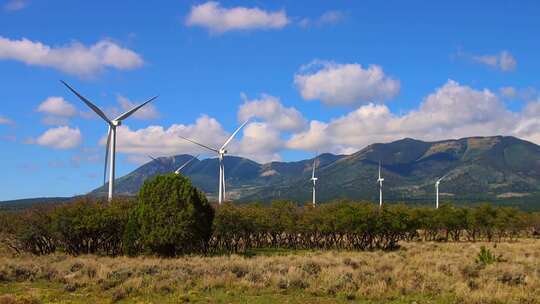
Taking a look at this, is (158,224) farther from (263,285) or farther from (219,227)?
(263,285)

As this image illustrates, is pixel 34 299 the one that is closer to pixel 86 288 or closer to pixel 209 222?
pixel 86 288

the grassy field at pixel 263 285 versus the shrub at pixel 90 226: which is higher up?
the shrub at pixel 90 226

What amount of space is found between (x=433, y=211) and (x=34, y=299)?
84511 mm

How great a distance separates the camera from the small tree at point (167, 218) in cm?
4700

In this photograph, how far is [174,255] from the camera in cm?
4866

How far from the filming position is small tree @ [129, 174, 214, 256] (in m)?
47.0

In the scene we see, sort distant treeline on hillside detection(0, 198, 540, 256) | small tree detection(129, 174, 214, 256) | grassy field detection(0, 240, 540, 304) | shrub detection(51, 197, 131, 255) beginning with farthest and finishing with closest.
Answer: shrub detection(51, 197, 131, 255), distant treeline on hillside detection(0, 198, 540, 256), small tree detection(129, 174, 214, 256), grassy field detection(0, 240, 540, 304)

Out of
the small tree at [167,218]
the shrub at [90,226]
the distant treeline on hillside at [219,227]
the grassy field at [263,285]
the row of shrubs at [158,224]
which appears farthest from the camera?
the shrub at [90,226]

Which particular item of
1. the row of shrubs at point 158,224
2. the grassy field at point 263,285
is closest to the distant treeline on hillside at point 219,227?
the row of shrubs at point 158,224

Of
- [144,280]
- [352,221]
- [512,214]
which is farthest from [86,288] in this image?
[512,214]

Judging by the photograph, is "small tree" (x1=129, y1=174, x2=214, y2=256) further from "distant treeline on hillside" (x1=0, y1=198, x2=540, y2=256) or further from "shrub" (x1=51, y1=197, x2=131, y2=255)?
"shrub" (x1=51, y1=197, x2=131, y2=255)

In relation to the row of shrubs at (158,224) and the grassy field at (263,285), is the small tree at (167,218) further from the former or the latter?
the grassy field at (263,285)

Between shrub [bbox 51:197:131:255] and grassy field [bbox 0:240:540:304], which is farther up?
shrub [bbox 51:197:131:255]

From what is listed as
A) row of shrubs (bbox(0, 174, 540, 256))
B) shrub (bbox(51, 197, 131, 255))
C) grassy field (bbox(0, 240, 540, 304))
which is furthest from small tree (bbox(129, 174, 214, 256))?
grassy field (bbox(0, 240, 540, 304))
